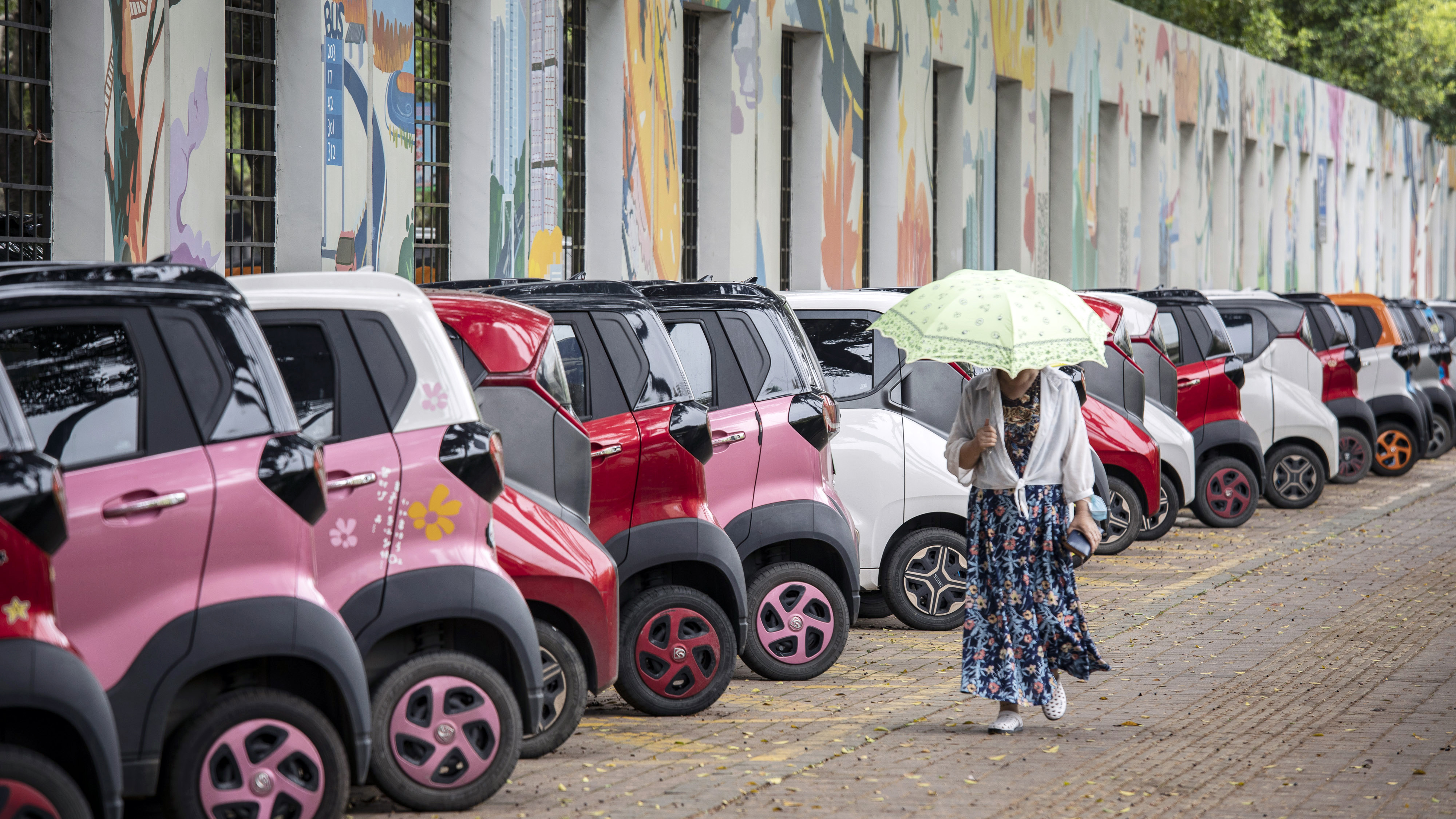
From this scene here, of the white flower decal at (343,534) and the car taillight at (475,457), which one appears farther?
the car taillight at (475,457)

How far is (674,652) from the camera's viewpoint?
8.27m

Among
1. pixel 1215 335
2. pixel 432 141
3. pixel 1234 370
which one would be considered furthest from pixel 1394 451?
pixel 432 141

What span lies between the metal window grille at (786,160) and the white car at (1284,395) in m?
4.60

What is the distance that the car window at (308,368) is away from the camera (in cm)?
611

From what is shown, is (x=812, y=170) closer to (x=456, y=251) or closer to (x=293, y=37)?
(x=456, y=251)

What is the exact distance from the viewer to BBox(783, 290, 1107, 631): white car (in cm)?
1059

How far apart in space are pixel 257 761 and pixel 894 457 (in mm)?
5577

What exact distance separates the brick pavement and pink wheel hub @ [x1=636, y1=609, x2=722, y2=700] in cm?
16

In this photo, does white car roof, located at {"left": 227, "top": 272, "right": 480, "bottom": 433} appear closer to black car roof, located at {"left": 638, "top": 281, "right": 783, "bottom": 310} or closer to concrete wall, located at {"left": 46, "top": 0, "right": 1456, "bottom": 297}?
black car roof, located at {"left": 638, "top": 281, "right": 783, "bottom": 310}

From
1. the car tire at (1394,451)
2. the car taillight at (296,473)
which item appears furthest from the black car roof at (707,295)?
the car tire at (1394,451)

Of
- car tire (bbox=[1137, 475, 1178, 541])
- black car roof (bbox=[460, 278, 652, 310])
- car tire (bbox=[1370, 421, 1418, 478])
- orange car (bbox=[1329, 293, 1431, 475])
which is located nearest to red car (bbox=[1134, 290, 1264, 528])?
car tire (bbox=[1137, 475, 1178, 541])

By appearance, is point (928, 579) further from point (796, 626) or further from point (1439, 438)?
point (1439, 438)

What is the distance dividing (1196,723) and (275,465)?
4.53 metres

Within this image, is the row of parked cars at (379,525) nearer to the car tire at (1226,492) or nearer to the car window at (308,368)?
the car window at (308,368)
